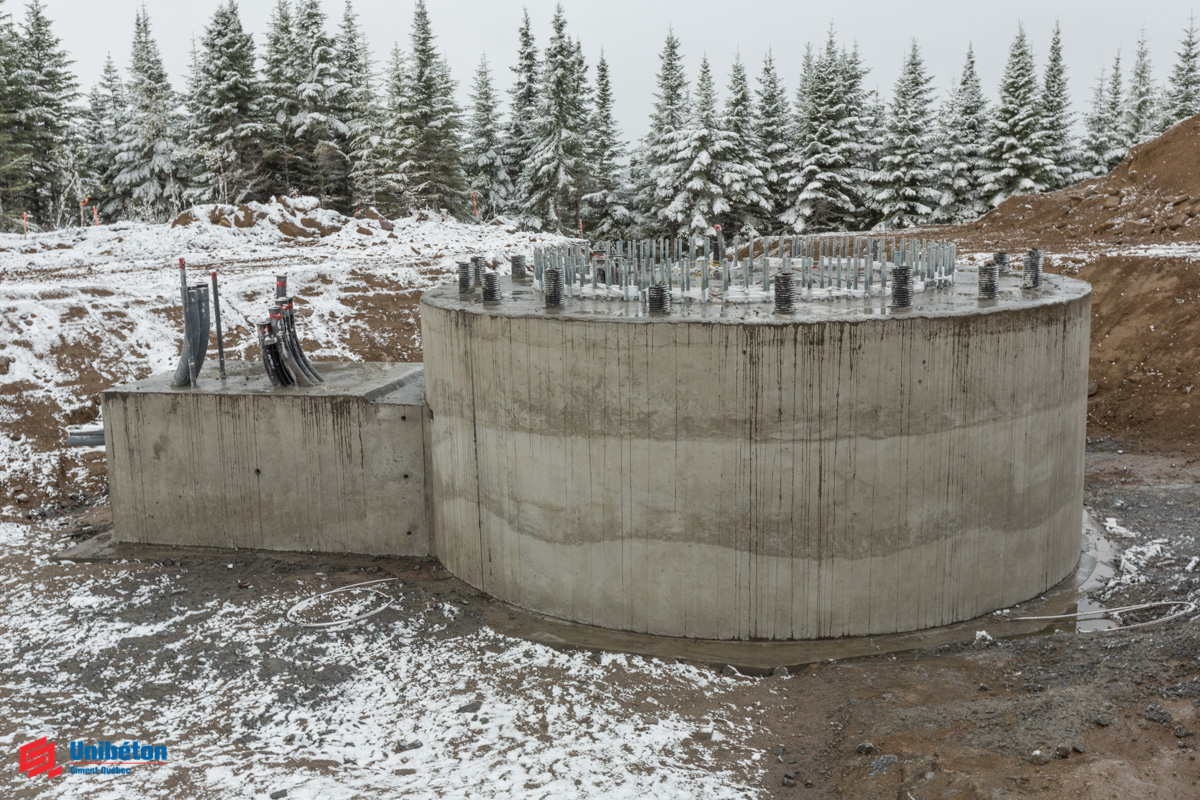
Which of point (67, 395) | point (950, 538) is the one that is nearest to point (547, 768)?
point (950, 538)

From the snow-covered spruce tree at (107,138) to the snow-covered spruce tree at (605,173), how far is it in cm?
2233

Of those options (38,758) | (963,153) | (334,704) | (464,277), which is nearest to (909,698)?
(334,704)

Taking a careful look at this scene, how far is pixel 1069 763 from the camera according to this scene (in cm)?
670

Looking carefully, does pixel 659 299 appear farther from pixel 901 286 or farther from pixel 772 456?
pixel 901 286

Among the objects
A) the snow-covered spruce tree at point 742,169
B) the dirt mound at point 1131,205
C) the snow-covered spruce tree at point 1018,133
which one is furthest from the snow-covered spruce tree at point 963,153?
the dirt mound at point 1131,205

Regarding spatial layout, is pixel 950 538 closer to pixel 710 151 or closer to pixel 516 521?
pixel 516 521

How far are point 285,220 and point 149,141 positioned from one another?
20367 millimetres

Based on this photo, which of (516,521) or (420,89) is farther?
(420,89)

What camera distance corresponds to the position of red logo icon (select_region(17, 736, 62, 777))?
24.7 feet

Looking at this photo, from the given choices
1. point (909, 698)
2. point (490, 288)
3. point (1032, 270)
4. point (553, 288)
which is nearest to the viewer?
point (909, 698)

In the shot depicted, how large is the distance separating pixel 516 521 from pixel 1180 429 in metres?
12.1

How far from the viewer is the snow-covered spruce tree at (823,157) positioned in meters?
39.0

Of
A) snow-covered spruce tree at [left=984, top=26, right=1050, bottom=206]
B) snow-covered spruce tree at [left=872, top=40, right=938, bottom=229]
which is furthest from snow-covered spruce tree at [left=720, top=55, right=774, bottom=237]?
snow-covered spruce tree at [left=984, top=26, right=1050, bottom=206]

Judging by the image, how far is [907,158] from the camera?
39375 millimetres
